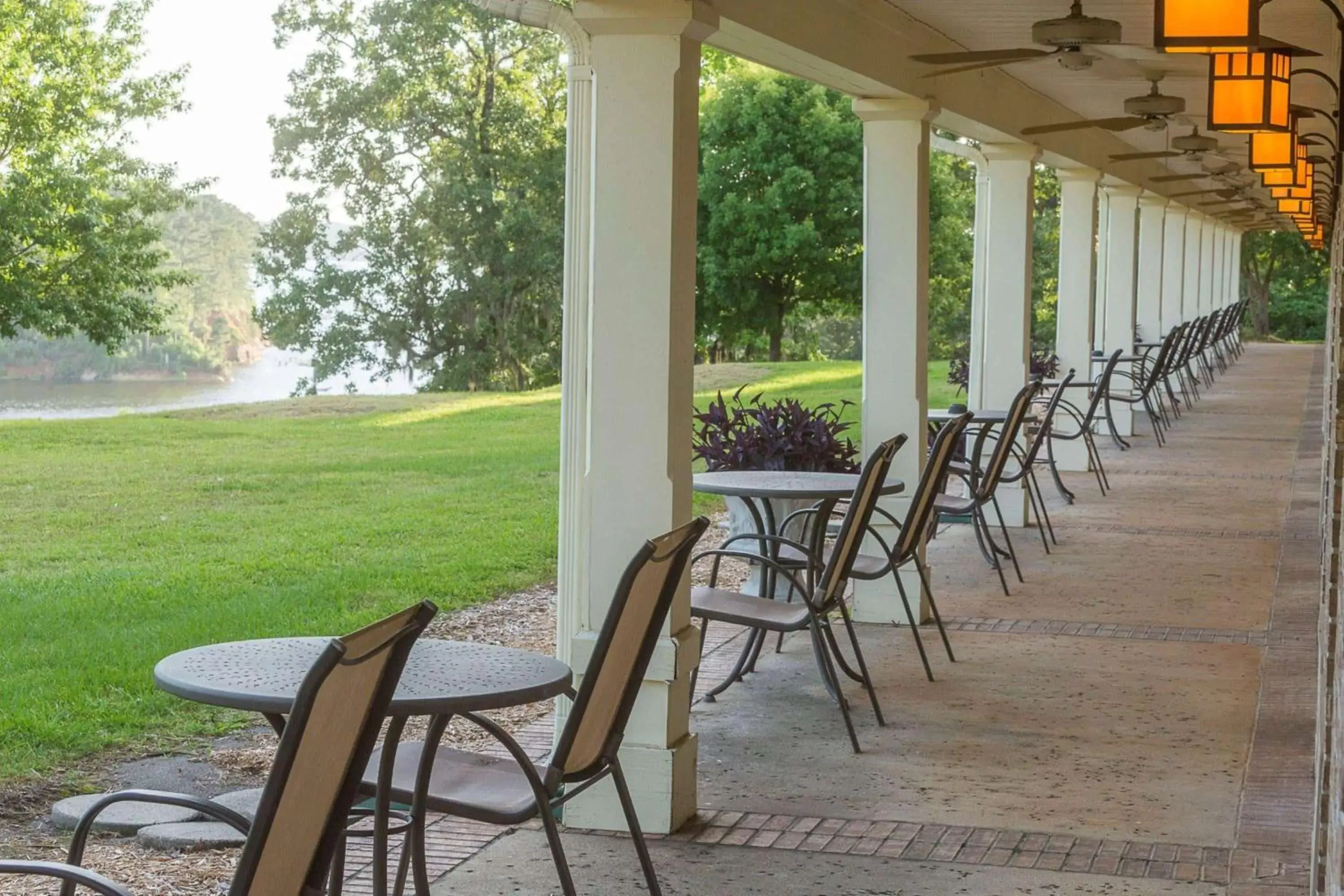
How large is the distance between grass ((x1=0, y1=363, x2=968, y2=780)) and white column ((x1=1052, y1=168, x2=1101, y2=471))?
3.96 m

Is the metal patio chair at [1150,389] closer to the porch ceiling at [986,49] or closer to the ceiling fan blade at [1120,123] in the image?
the porch ceiling at [986,49]

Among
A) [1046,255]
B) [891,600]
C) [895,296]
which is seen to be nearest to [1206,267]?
[1046,255]

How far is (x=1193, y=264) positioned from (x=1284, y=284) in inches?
928

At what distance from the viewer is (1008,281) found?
9.28 m

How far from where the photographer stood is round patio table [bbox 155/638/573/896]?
264 centimetres

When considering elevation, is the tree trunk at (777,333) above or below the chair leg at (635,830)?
above

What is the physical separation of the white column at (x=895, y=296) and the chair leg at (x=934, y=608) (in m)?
0.19

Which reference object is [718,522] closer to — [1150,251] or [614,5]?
[614,5]

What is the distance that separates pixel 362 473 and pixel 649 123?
31.9 ft

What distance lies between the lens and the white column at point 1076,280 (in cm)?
1172

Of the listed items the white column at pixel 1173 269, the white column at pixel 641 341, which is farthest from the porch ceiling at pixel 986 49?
the white column at pixel 1173 269

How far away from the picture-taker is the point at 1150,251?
19219 millimetres

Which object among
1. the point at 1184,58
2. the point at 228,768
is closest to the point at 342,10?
the point at 1184,58

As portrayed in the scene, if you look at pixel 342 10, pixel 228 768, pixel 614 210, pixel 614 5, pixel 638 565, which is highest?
pixel 342 10
